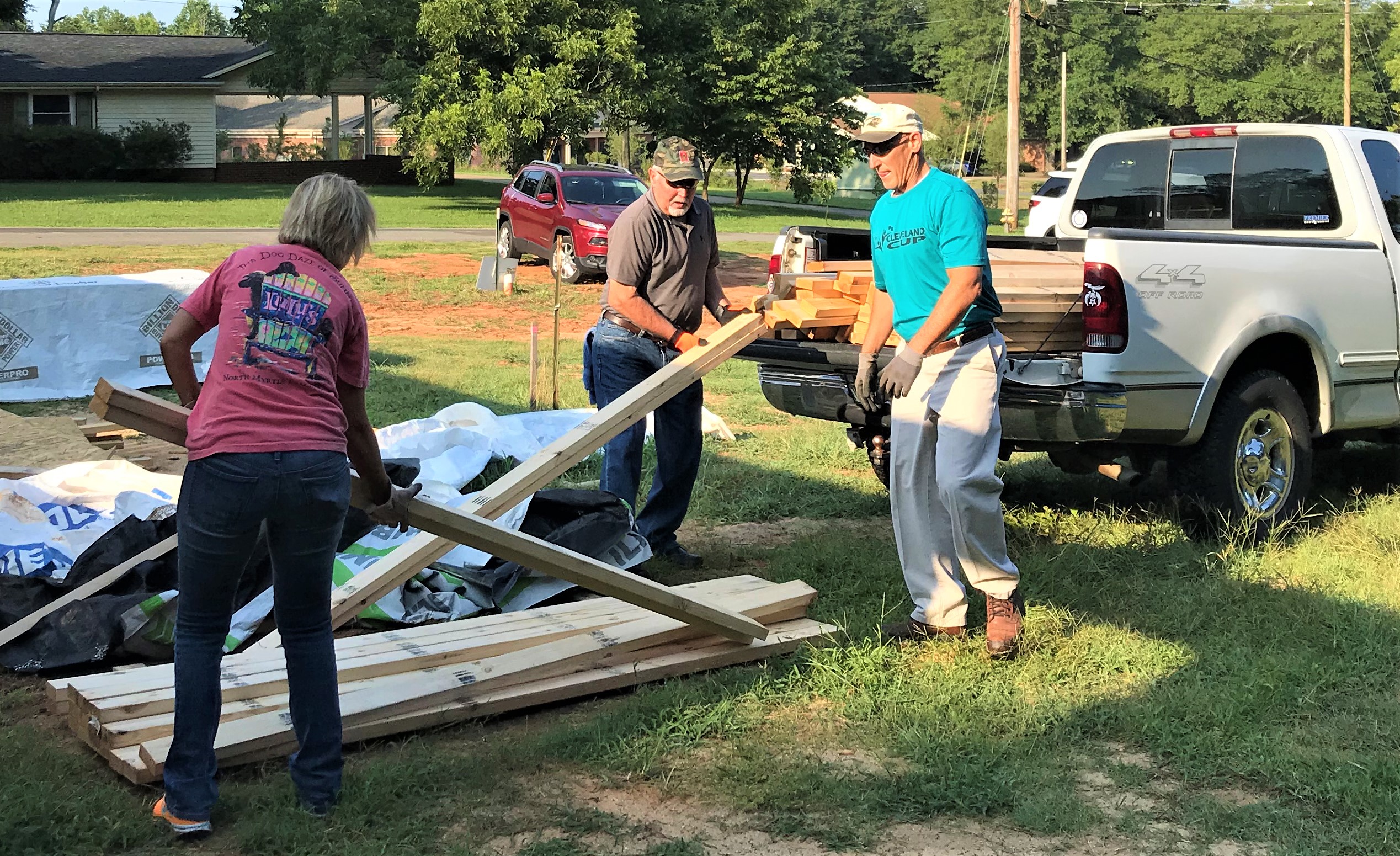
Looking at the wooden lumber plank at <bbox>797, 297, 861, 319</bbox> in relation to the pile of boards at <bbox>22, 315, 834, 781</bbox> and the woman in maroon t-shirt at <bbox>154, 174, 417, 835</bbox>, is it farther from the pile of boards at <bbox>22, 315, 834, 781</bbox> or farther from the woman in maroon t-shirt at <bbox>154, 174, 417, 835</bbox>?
the woman in maroon t-shirt at <bbox>154, 174, 417, 835</bbox>

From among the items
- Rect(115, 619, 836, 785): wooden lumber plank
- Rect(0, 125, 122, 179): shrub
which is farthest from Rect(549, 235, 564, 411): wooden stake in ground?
Rect(0, 125, 122, 179): shrub

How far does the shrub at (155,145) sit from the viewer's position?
45.2 meters

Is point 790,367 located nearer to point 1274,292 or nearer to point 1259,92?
point 1274,292

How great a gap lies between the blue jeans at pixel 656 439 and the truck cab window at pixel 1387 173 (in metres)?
3.94

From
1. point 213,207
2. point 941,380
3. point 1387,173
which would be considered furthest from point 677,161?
point 213,207

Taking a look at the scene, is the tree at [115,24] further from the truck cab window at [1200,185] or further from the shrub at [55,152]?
the truck cab window at [1200,185]

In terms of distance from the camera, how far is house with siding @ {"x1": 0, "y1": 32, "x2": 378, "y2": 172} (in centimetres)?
4675

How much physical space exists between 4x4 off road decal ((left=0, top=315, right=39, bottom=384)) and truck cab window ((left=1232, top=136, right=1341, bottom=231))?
899cm

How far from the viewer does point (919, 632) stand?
17.1 feet

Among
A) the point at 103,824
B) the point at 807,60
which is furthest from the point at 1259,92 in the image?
the point at 103,824

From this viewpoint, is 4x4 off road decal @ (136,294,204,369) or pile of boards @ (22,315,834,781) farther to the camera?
4x4 off road decal @ (136,294,204,369)

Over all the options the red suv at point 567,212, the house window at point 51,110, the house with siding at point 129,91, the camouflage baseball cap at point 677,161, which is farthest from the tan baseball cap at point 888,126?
the house window at point 51,110

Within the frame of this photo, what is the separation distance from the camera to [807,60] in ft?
129

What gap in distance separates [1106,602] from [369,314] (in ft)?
41.8
